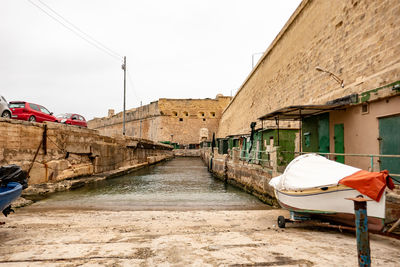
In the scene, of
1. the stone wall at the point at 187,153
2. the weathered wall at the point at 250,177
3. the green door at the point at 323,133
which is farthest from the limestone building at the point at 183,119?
the green door at the point at 323,133

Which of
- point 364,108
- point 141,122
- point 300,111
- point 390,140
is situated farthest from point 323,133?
point 141,122

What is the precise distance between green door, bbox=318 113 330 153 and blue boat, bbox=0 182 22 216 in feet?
29.3

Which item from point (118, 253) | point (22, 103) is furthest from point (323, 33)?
point (22, 103)

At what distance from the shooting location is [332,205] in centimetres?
436

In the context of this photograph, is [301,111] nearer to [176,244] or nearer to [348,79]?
[348,79]

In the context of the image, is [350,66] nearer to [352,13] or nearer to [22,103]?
[352,13]

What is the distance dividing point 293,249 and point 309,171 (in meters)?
1.71

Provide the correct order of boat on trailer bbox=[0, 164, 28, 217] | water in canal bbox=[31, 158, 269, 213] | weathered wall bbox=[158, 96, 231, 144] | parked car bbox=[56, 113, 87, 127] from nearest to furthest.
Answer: boat on trailer bbox=[0, 164, 28, 217] → water in canal bbox=[31, 158, 269, 213] → parked car bbox=[56, 113, 87, 127] → weathered wall bbox=[158, 96, 231, 144]

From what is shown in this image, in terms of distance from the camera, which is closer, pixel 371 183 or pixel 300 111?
pixel 371 183

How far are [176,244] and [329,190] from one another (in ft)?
9.20

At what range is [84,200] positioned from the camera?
9312 millimetres

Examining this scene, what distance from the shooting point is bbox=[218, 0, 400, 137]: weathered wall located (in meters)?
6.91

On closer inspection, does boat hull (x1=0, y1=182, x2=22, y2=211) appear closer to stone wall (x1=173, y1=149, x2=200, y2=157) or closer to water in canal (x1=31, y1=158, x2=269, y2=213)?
water in canal (x1=31, y1=158, x2=269, y2=213)

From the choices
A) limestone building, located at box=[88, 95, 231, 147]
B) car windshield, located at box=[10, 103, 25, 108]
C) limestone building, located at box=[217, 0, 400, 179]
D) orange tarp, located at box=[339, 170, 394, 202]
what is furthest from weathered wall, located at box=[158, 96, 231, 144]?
orange tarp, located at box=[339, 170, 394, 202]
